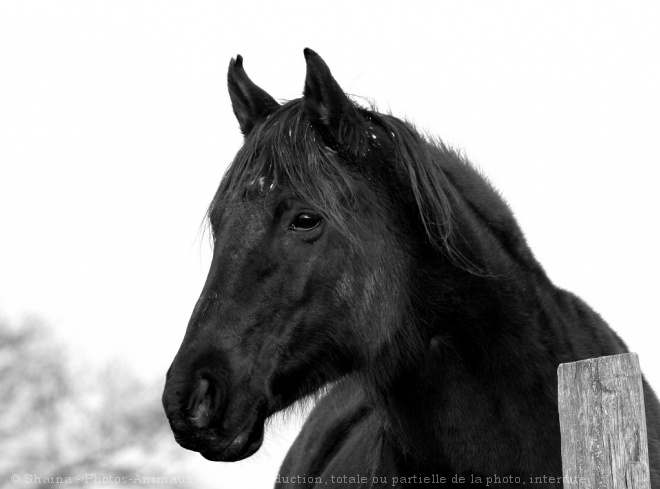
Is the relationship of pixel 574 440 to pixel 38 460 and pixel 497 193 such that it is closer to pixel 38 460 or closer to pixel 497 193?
pixel 497 193

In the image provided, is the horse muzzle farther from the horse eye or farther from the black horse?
the horse eye

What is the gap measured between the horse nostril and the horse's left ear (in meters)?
1.43

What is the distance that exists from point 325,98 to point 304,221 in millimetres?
641

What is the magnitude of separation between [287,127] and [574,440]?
6.67 ft

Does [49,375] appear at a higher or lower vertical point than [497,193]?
lower

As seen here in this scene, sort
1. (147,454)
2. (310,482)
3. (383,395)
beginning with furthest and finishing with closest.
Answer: (147,454), (310,482), (383,395)

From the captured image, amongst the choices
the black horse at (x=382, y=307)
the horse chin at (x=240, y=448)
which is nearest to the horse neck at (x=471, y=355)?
the black horse at (x=382, y=307)

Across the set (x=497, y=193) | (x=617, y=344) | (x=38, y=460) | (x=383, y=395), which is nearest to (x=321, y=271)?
(x=383, y=395)

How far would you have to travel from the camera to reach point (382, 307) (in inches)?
146

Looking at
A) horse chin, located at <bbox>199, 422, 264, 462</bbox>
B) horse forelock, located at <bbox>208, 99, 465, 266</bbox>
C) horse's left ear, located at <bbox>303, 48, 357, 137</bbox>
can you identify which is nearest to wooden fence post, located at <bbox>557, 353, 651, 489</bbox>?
horse forelock, located at <bbox>208, 99, 465, 266</bbox>

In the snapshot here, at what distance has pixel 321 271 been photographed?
3.56 m

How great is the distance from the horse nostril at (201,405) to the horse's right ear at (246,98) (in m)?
1.65

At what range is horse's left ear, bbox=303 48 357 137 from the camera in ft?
12.1

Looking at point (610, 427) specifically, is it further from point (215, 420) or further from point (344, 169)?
point (344, 169)
